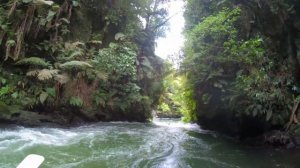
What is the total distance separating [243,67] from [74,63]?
4.59 metres

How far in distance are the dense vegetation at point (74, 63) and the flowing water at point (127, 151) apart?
4.31ft

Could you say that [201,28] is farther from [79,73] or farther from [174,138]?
[79,73]

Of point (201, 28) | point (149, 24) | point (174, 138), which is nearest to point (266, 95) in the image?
point (174, 138)

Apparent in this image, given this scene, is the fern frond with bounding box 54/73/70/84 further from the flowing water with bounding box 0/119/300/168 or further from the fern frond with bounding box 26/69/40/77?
the flowing water with bounding box 0/119/300/168

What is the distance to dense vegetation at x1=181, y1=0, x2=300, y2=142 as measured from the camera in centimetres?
438

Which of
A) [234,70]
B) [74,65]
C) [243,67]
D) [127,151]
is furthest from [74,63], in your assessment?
[243,67]

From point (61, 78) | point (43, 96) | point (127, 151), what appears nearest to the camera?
point (127, 151)

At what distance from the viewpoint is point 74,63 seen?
372 inches

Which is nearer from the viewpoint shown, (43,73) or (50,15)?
(43,73)

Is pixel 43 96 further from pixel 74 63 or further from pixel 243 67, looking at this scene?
pixel 243 67

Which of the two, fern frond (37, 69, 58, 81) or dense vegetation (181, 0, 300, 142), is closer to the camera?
dense vegetation (181, 0, 300, 142)

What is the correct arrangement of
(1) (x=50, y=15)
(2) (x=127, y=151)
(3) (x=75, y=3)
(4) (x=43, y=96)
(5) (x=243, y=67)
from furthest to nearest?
(3) (x=75, y=3), (1) (x=50, y=15), (4) (x=43, y=96), (5) (x=243, y=67), (2) (x=127, y=151)

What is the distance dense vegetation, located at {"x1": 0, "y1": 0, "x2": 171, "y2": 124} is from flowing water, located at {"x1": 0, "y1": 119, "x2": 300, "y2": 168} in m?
1.31

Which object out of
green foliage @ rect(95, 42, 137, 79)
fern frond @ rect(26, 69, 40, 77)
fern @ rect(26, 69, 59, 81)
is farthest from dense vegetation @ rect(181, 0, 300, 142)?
fern frond @ rect(26, 69, 40, 77)
